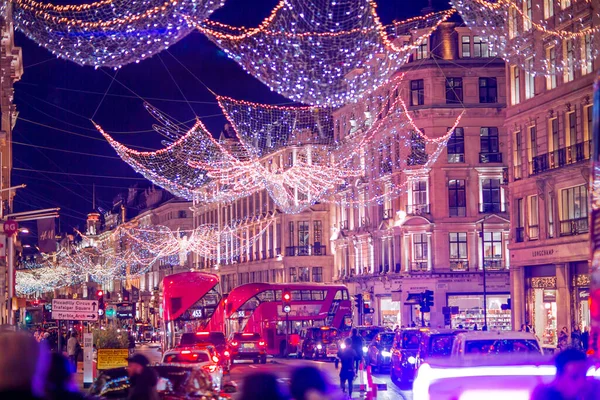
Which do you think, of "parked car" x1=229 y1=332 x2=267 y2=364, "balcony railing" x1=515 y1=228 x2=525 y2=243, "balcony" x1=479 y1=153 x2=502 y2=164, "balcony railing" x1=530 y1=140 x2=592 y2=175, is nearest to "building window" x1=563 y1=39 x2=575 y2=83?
"balcony railing" x1=530 y1=140 x2=592 y2=175

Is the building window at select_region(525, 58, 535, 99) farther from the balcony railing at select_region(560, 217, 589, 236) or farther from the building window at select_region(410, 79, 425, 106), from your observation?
the building window at select_region(410, 79, 425, 106)

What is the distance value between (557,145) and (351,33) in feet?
87.0

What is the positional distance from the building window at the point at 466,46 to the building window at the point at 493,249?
35.8ft

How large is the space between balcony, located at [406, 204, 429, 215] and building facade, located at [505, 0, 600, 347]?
15.9 metres

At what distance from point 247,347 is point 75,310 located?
1698cm

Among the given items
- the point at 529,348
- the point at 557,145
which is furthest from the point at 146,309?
the point at 529,348

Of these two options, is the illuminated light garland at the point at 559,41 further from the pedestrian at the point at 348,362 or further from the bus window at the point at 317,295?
the bus window at the point at 317,295

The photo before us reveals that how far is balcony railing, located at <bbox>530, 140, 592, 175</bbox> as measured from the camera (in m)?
40.8

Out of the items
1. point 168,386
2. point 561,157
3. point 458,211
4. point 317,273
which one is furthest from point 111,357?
point 317,273

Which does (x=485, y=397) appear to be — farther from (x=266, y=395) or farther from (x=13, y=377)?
(x=13, y=377)

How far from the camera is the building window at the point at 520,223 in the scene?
47594 millimetres

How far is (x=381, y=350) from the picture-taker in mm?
38375

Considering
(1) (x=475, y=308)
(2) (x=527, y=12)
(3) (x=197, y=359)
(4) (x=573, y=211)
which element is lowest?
(3) (x=197, y=359)

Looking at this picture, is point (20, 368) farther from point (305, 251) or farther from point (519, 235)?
point (305, 251)
